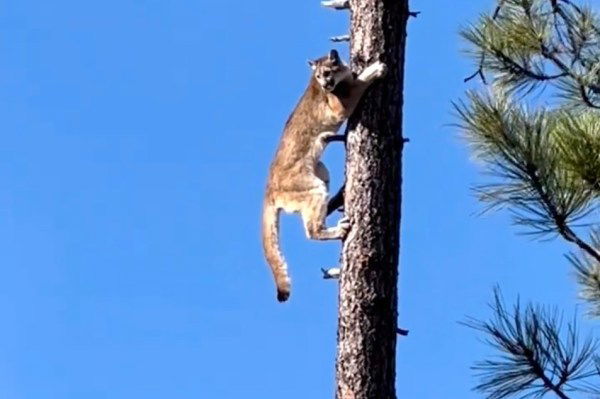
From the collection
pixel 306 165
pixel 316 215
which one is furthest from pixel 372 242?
pixel 306 165

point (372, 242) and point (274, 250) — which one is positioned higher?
point (274, 250)

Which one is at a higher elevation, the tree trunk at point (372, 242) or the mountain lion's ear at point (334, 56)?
the mountain lion's ear at point (334, 56)

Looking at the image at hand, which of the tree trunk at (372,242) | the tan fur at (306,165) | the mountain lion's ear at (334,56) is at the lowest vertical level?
the tree trunk at (372,242)

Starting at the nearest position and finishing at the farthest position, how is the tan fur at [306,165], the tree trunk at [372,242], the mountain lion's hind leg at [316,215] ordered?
1. the tree trunk at [372,242]
2. the mountain lion's hind leg at [316,215]
3. the tan fur at [306,165]

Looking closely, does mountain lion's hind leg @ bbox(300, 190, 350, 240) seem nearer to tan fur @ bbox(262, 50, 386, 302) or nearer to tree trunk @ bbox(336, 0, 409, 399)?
tan fur @ bbox(262, 50, 386, 302)

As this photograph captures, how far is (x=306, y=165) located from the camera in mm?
4812

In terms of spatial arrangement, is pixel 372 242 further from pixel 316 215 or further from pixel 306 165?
pixel 306 165

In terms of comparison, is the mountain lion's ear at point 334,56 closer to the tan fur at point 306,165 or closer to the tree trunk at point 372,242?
the tan fur at point 306,165

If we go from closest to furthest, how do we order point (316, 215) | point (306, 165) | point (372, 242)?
1. point (372, 242)
2. point (316, 215)
3. point (306, 165)

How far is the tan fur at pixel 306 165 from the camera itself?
466 centimetres

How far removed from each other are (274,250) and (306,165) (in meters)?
0.30

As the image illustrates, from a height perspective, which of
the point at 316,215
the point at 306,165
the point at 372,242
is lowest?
the point at 372,242

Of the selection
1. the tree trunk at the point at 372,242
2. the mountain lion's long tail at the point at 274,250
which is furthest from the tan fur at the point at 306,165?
the tree trunk at the point at 372,242

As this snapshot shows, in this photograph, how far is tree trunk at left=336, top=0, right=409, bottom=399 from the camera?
3.88 meters
